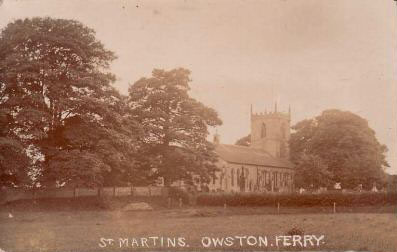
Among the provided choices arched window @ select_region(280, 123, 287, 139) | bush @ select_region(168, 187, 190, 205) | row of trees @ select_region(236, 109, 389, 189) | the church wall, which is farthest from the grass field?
arched window @ select_region(280, 123, 287, 139)

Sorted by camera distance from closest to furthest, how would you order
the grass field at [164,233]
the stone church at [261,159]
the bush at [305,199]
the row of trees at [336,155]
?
1. the grass field at [164,233]
2. the bush at [305,199]
3. the row of trees at [336,155]
4. the stone church at [261,159]

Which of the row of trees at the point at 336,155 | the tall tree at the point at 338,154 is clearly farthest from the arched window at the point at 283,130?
the tall tree at the point at 338,154

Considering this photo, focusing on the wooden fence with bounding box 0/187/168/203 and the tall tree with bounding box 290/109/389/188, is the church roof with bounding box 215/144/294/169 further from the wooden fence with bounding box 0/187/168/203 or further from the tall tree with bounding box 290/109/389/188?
the wooden fence with bounding box 0/187/168/203

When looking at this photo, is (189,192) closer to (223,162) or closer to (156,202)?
(156,202)

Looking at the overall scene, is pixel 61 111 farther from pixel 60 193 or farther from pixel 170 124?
pixel 170 124

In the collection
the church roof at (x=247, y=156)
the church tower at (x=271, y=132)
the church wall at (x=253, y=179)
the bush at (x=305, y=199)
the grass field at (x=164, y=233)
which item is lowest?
the grass field at (x=164, y=233)

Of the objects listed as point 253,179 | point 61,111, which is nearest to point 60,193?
point 61,111

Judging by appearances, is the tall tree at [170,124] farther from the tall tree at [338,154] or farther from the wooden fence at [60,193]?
the tall tree at [338,154]
